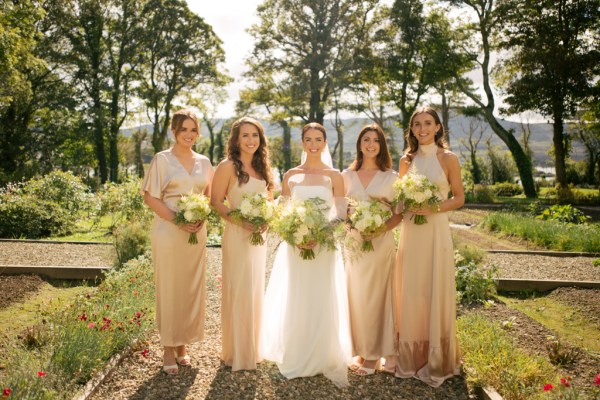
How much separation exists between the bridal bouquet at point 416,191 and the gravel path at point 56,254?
7509mm

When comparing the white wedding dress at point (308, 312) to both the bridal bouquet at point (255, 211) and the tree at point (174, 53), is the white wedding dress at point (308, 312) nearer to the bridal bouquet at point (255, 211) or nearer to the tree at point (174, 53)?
the bridal bouquet at point (255, 211)

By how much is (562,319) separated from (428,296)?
3.59 m

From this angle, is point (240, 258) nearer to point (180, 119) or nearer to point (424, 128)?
point (180, 119)

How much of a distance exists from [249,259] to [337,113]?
31024 millimetres

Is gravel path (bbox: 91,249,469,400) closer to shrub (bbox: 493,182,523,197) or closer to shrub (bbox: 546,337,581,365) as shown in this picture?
shrub (bbox: 546,337,581,365)

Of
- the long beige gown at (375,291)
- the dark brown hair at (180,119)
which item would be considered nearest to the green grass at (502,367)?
the long beige gown at (375,291)

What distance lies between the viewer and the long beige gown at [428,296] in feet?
15.9

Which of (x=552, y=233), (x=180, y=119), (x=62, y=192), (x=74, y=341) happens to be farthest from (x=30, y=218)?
(x=552, y=233)

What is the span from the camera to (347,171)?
5.29 metres

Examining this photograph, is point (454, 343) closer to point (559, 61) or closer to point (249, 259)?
point (249, 259)

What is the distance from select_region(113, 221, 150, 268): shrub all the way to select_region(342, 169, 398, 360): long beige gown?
245 inches

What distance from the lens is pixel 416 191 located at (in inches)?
181

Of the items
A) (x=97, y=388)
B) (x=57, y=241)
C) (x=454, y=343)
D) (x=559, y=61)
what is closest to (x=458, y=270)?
(x=454, y=343)

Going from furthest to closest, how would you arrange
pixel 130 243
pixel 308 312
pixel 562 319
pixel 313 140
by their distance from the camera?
1. pixel 130 243
2. pixel 562 319
3. pixel 313 140
4. pixel 308 312
